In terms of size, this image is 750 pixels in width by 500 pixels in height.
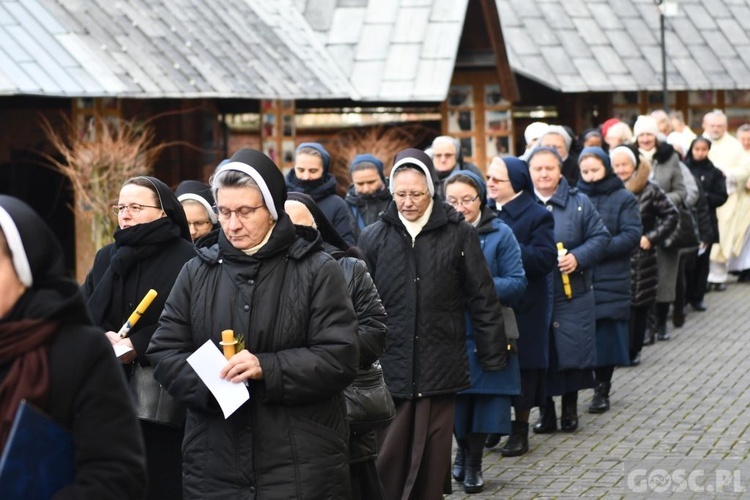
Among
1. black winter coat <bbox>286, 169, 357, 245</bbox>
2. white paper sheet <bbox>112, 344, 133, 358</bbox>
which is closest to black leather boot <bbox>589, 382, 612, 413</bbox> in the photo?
black winter coat <bbox>286, 169, 357, 245</bbox>

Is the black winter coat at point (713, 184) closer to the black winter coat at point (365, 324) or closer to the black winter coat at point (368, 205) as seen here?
the black winter coat at point (368, 205)

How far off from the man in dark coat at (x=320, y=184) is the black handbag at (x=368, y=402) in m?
4.62

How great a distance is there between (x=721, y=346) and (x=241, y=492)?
9798 mm

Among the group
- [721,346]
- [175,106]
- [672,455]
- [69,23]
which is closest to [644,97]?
[175,106]

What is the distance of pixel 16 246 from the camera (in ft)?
12.8

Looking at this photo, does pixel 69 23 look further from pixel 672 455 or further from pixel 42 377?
pixel 42 377

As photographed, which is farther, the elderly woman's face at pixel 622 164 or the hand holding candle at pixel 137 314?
the elderly woman's face at pixel 622 164

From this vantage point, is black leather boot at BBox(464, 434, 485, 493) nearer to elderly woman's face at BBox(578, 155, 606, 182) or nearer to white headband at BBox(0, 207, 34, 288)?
elderly woman's face at BBox(578, 155, 606, 182)

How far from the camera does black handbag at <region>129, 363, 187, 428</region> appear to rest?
21.8 feet

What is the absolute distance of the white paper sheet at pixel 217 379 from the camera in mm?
5406

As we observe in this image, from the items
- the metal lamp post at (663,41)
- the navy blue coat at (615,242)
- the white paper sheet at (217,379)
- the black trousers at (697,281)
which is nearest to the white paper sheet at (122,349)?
the white paper sheet at (217,379)

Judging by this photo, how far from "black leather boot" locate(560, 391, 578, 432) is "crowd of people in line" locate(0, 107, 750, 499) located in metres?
0.01

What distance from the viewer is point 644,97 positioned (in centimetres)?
3028

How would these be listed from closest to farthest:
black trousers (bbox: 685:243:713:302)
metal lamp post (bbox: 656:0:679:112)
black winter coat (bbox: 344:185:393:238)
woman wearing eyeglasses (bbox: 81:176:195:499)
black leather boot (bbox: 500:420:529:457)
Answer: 1. woman wearing eyeglasses (bbox: 81:176:195:499)
2. black leather boot (bbox: 500:420:529:457)
3. black winter coat (bbox: 344:185:393:238)
4. black trousers (bbox: 685:243:713:302)
5. metal lamp post (bbox: 656:0:679:112)
